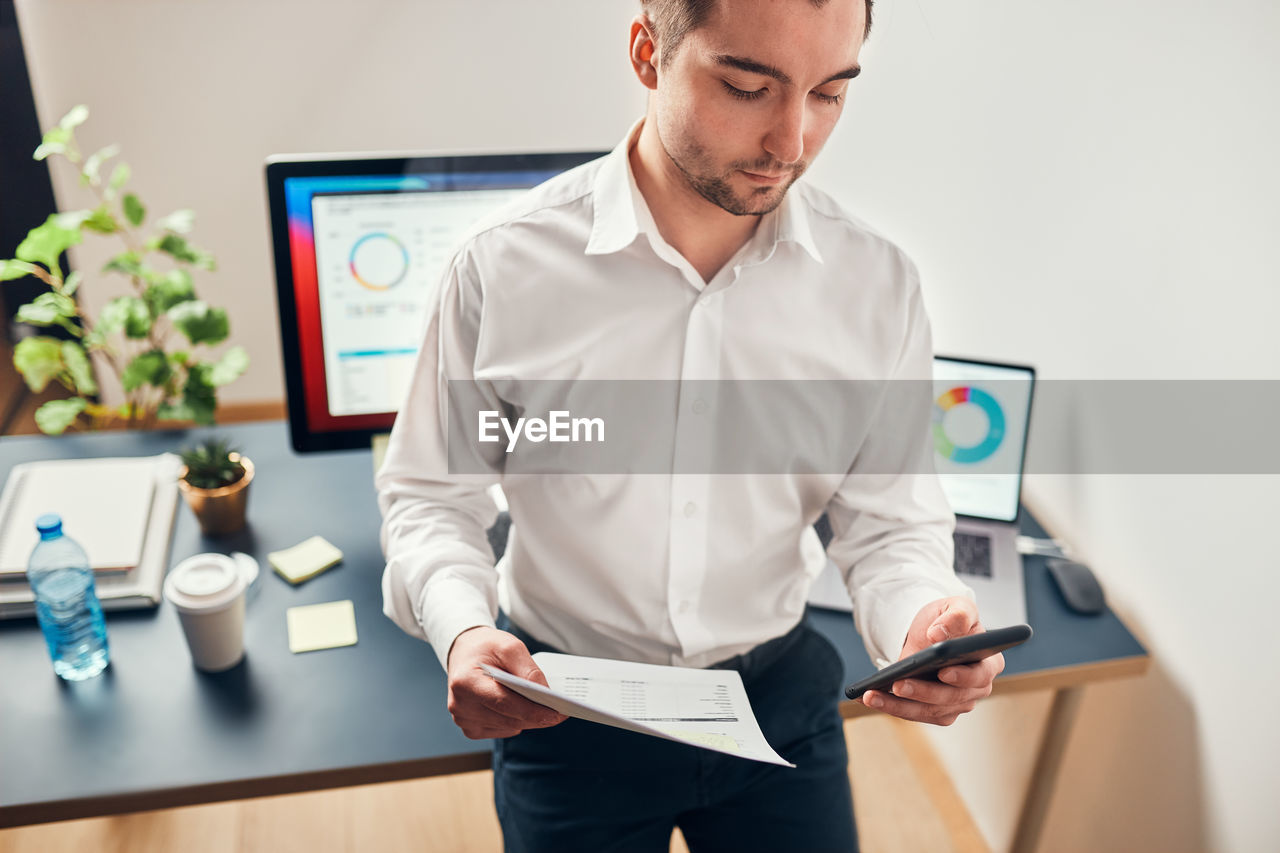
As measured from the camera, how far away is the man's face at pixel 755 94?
0.83 meters

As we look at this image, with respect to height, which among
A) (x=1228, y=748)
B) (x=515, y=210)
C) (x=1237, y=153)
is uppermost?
(x=1237, y=153)

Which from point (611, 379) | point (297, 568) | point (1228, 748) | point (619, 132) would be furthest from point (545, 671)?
point (619, 132)

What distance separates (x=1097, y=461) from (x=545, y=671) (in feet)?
2.95

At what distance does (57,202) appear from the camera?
255 centimetres

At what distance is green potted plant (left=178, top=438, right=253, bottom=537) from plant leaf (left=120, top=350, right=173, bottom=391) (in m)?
0.33

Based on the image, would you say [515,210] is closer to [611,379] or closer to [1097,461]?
[611,379]

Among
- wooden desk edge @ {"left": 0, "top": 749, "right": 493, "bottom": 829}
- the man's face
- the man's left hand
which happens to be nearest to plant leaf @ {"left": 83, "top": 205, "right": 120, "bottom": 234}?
wooden desk edge @ {"left": 0, "top": 749, "right": 493, "bottom": 829}

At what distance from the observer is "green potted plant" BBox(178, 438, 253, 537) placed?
1296 millimetres

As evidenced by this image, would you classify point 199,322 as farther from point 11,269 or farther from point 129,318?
point 11,269

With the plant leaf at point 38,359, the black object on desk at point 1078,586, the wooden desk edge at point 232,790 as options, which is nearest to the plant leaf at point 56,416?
the plant leaf at point 38,359

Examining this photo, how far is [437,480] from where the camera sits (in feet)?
3.62

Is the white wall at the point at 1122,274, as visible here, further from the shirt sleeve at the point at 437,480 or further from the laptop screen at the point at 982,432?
the shirt sleeve at the point at 437,480

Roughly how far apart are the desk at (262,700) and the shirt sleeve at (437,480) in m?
0.11

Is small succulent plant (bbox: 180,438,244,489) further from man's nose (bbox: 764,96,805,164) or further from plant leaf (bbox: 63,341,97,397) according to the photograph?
man's nose (bbox: 764,96,805,164)
